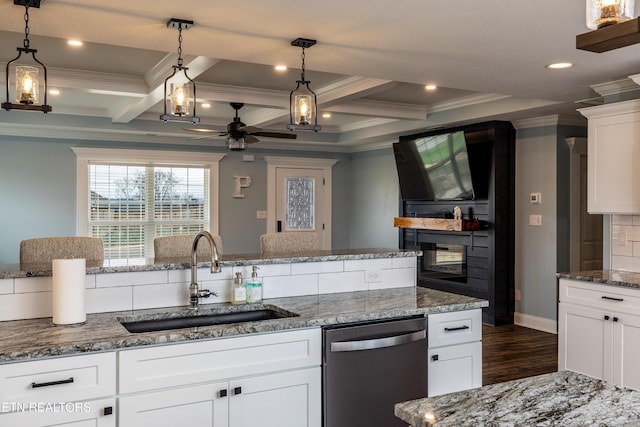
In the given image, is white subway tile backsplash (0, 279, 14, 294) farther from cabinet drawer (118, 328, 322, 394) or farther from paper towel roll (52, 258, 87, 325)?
cabinet drawer (118, 328, 322, 394)

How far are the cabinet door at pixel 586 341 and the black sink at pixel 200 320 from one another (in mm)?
2311

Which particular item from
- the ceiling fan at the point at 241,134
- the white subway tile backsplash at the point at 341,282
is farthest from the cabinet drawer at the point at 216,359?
the ceiling fan at the point at 241,134

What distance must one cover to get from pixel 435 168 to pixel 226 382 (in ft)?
16.1

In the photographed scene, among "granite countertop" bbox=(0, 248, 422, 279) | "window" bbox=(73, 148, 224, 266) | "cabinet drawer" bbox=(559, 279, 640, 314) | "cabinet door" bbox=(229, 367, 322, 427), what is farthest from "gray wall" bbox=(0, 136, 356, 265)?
"cabinet door" bbox=(229, 367, 322, 427)

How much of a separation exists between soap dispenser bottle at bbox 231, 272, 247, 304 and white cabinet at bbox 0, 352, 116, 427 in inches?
30.5

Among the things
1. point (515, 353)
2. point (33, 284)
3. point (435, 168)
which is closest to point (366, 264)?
point (33, 284)

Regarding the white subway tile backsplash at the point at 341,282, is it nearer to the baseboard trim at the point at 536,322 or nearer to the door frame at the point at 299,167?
the baseboard trim at the point at 536,322

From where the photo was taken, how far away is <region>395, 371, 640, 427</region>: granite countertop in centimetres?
113

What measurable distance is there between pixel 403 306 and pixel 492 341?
307 cm

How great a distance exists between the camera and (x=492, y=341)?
5.27 meters

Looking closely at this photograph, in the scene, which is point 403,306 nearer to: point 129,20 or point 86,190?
point 129,20

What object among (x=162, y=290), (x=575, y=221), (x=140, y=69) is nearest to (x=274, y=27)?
(x=162, y=290)

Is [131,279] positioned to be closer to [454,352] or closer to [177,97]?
[177,97]

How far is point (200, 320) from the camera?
2.51 metres
